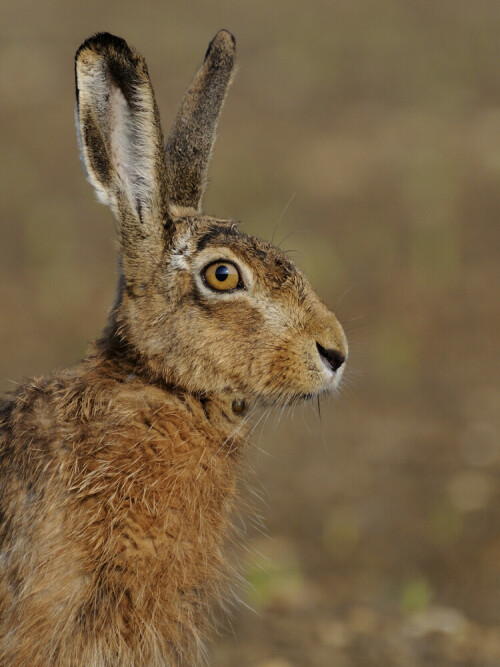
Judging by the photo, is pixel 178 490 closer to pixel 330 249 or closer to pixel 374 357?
pixel 374 357

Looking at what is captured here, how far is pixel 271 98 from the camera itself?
10938 mm

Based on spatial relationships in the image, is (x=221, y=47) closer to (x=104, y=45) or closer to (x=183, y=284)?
(x=104, y=45)

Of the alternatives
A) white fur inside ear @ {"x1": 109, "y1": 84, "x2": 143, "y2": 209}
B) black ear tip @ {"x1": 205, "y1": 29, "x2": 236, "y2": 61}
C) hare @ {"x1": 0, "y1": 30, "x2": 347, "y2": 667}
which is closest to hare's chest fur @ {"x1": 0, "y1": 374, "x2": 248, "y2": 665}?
hare @ {"x1": 0, "y1": 30, "x2": 347, "y2": 667}

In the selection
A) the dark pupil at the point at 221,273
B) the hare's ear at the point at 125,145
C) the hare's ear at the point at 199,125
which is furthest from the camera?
the hare's ear at the point at 199,125

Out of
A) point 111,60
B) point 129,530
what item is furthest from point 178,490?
point 111,60

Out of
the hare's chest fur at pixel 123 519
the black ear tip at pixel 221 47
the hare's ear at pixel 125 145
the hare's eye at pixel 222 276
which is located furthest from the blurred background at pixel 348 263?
the black ear tip at pixel 221 47

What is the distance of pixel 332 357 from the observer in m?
3.74

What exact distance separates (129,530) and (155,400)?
18.4 inches

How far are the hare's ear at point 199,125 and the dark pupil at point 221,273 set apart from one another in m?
0.65

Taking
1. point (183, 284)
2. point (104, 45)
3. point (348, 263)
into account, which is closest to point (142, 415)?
point (183, 284)

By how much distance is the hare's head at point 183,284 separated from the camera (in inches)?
145

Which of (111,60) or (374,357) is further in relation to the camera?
(374,357)

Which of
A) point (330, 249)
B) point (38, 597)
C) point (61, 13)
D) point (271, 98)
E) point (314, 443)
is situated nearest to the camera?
point (38, 597)

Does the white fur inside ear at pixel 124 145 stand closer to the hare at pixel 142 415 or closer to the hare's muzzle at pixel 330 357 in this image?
the hare at pixel 142 415
